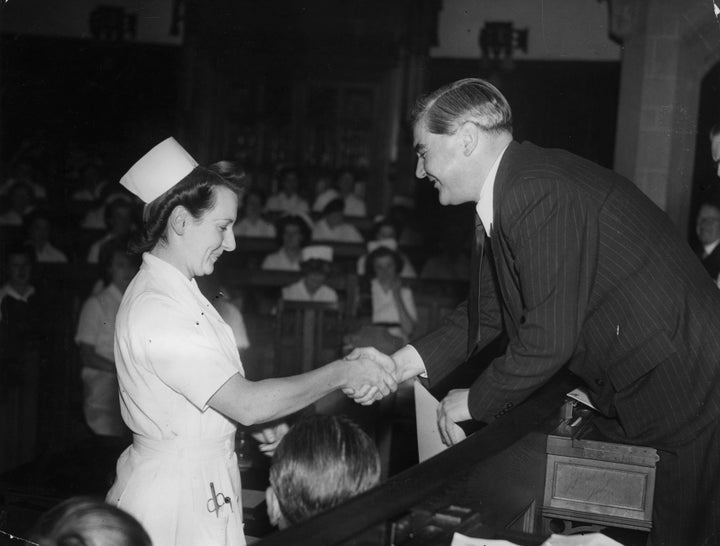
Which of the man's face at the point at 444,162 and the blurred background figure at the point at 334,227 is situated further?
the blurred background figure at the point at 334,227

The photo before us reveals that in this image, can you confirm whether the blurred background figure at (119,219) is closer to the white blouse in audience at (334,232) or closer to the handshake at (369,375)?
the white blouse in audience at (334,232)

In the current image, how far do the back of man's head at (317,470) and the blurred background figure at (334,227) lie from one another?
7.94 metres

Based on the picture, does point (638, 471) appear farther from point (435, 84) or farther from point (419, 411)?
point (435, 84)

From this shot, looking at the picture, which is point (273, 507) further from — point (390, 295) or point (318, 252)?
point (318, 252)

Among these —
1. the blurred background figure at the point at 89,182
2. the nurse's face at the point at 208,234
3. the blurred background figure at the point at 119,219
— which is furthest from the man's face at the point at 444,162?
the blurred background figure at the point at 89,182

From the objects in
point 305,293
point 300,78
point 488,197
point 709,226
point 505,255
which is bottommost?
point 305,293

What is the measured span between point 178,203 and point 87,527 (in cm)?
90

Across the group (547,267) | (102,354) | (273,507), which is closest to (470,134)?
(547,267)

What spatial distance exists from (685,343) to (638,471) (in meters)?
0.38

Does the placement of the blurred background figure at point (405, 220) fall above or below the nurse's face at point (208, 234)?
below

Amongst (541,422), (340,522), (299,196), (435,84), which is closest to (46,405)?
(541,422)

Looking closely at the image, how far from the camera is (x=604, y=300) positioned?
2127 millimetres

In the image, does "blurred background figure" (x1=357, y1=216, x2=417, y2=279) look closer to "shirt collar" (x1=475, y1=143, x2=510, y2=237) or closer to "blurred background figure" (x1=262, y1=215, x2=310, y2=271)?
"blurred background figure" (x1=262, y1=215, x2=310, y2=271)

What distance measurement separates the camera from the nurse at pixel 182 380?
6.61ft
